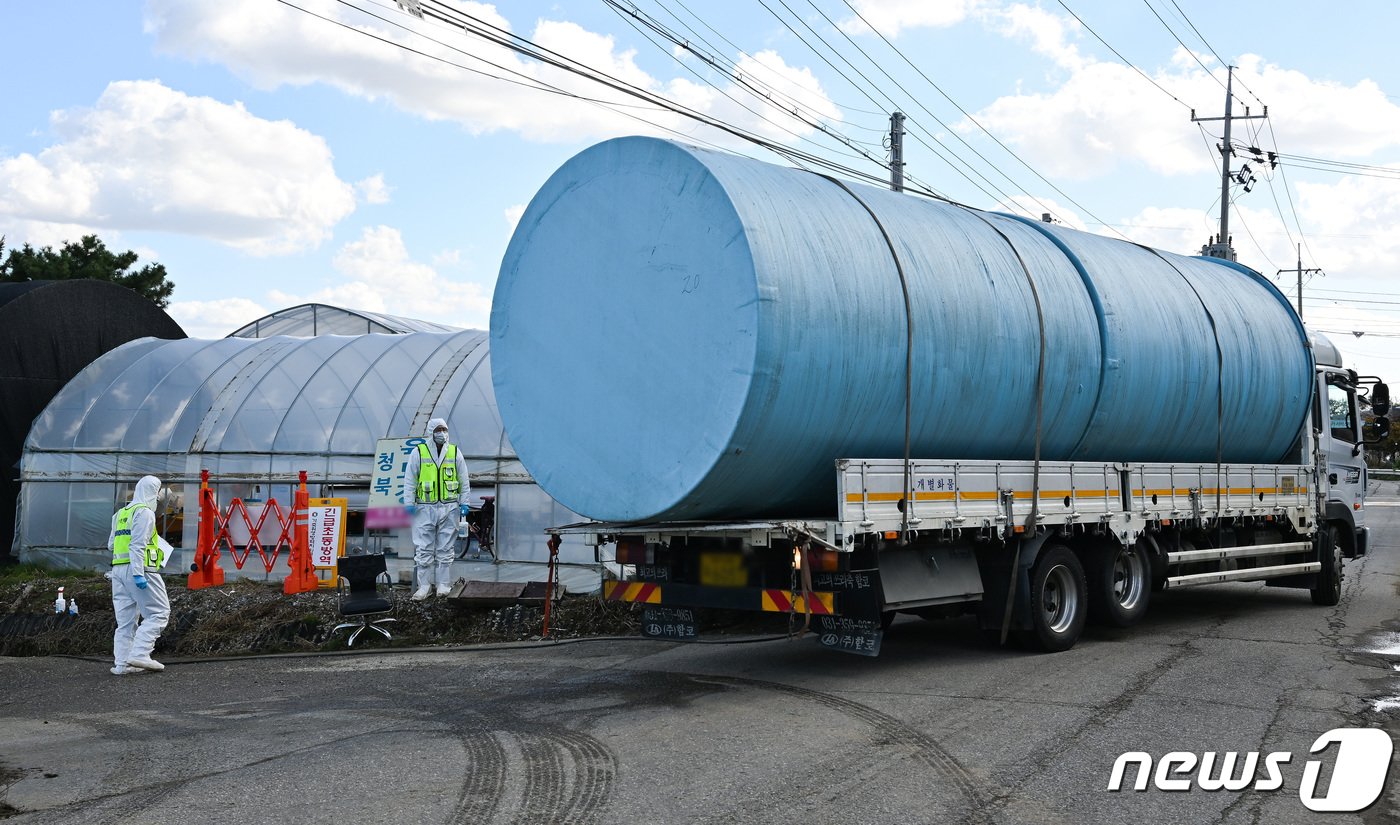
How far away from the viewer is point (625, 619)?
1303 cm

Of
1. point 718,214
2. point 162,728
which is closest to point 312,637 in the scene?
point 162,728

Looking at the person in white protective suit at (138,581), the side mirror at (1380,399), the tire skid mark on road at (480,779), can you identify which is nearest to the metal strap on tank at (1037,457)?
the tire skid mark on road at (480,779)

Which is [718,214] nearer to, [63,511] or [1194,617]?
[1194,617]

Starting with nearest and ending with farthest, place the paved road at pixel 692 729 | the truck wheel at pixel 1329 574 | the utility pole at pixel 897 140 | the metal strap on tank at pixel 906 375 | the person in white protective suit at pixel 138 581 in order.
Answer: the paved road at pixel 692 729
the metal strap on tank at pixel 906 375
the person in white protective suit at pixel 138 581
the truck wheel at pixel 1329 574
the utility pole at pixel 897 140

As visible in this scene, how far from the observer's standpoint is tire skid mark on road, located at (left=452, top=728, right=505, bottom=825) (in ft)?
19.2

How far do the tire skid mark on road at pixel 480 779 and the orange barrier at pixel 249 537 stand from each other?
8843mm

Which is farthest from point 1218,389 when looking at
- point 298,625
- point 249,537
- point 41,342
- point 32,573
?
point 41,342

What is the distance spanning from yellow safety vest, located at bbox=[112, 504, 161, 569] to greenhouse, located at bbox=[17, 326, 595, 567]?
18.5 ft

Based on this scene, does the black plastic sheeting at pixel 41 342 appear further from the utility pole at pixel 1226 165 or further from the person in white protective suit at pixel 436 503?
the utility pole at pixel 1226 165

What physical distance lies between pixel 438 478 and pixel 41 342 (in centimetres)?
1014

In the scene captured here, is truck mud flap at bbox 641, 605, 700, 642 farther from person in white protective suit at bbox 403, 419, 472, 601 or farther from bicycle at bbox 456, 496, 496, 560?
bicycle at bbox 456, 496, 496, 560

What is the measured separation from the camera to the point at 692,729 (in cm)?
770

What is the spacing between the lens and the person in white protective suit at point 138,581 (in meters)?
11.1

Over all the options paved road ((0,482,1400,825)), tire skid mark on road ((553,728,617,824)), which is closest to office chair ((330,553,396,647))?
paved road ((0,482,1400,825))
